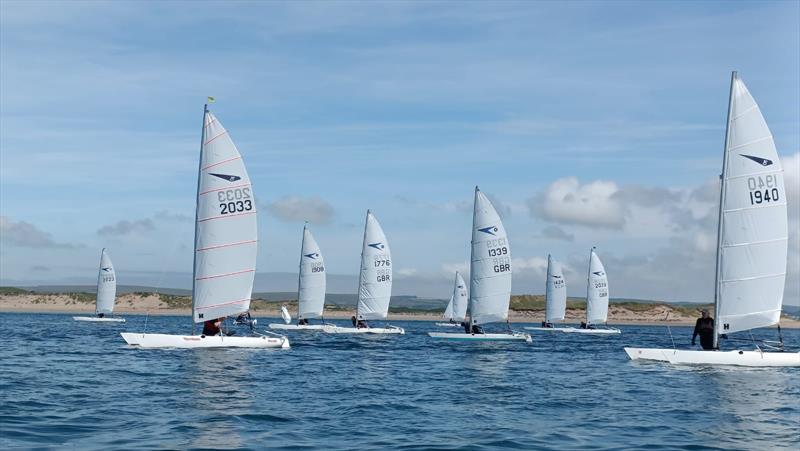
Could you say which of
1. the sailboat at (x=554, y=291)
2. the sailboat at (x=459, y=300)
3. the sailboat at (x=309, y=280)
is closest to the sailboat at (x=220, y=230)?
the sailboat at (x=309, y=280)

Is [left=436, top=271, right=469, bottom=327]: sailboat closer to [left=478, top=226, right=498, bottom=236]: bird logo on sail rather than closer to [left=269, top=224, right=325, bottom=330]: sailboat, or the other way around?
[left=269, top=224, right=325, bottom=330]: sailboat

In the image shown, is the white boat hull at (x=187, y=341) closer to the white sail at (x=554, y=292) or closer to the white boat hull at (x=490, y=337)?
the white boat hull at (x=490, y=337)

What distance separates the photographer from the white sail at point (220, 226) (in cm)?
3938

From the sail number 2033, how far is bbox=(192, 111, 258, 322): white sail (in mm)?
20621

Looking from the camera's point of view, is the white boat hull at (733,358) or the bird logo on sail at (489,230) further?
the bird logo on sail at (489,230)

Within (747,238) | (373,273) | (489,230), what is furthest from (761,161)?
(373,273)

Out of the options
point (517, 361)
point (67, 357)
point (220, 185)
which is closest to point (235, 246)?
point (220, 185)

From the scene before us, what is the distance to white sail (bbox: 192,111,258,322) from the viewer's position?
1550 inches

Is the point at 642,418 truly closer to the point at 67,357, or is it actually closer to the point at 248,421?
the point at 248,421

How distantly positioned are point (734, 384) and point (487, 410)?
1004 cm

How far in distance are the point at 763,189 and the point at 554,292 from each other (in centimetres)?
5164

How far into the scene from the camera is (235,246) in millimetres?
39844

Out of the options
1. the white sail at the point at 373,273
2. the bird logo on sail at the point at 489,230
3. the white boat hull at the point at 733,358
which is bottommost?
the white boat hull at the point at 733,358

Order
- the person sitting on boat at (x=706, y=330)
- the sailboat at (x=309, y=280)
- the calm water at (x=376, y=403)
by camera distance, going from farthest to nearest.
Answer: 1. the sailboat at (x=309, y=280)
2. the person sitting on boat at (x=706, y=330)
3. the calm water at (x=376, y=403)
